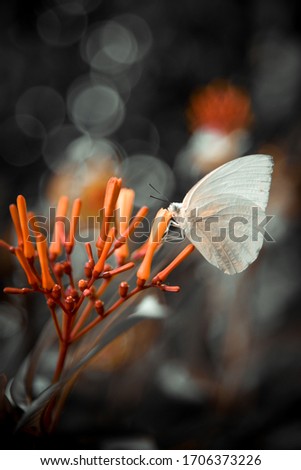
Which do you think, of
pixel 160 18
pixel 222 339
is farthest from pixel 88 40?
pixel 222 339

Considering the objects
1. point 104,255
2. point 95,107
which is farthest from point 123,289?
point 95,107

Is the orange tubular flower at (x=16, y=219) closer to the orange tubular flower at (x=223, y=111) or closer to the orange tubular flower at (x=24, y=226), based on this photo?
the orange tubular flower at (x=24, y=226)

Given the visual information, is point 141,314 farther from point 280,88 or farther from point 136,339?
point 280,88

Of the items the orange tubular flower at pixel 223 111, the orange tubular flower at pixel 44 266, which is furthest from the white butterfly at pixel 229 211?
the orange tubular flower at pixel 223 111

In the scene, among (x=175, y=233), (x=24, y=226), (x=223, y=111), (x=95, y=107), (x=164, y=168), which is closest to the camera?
(x=24, y=226)

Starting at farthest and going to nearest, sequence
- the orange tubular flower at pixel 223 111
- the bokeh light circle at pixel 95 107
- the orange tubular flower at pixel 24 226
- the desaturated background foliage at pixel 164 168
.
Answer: the bokeh light circle at pixel 95 107 < the orange tubular flower at pixel 223 111 < the desaturated background foliage at pixel 164 168 < the orange tubular flower at pixel 24 226

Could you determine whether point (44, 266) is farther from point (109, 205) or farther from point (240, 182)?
point (240, 182)

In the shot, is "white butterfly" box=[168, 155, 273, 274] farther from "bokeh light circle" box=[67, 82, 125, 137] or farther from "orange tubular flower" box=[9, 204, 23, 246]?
"bokeh light circle" box=[67, 82, 125, 137]

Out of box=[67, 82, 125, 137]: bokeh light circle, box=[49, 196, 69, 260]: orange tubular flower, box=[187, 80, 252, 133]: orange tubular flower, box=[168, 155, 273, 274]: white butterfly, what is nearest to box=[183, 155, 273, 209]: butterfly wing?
box=[168, 155, 273, 274]: white butterfly
